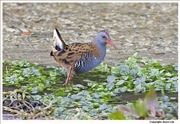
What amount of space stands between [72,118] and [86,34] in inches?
119

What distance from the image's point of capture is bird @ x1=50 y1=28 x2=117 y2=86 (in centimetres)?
555

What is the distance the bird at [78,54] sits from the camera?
18.2 feet

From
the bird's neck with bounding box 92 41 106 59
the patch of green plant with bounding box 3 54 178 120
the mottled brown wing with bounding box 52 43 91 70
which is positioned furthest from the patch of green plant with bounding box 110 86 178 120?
the bird's neck with bounding box 92 41 106 59

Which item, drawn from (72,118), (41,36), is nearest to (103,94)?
(72,118)

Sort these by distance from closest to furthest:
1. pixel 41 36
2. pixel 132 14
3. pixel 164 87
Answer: pixel 164 87, pixel 41 36, pixel 132 14

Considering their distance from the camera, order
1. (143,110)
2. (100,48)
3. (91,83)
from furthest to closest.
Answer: (100,48)
(91,83)
(143,110)

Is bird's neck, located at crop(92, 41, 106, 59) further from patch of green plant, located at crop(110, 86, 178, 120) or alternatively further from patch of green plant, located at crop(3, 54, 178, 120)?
patch of green plant, located at crop(110, 86, 178, 120)

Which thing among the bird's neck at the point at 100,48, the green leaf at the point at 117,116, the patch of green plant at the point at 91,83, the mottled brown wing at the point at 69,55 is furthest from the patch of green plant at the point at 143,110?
the bird's neck at the point at 100,48

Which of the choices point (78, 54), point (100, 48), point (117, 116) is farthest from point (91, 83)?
point (117, 116)

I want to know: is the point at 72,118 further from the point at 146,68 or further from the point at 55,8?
the point at 55,8

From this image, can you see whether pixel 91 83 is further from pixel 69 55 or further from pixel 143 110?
pixel 143 110

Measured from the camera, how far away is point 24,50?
663 cm

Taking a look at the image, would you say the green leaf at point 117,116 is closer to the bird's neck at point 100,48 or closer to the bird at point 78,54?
the bird at point 78,54

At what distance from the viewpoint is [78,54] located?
5582mm
